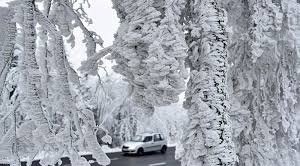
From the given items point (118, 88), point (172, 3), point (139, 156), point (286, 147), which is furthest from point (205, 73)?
point (118, 88)

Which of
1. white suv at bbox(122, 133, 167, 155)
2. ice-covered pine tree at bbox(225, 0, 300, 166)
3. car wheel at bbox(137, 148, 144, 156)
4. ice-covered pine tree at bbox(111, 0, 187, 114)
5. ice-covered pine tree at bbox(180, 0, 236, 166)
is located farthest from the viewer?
car wheel at bbox(137, 148, 144, 156)

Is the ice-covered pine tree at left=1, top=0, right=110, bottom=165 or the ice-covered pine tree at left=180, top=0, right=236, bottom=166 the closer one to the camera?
the ice-covered pine tree at left=1, top=0, right=110, bottom=165

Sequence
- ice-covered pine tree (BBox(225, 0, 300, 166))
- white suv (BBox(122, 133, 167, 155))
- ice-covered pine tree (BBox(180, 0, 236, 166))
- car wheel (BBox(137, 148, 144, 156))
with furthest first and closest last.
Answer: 1. car wheel (BBox(137, 148, 144, 156))
2. white suv (BBox(122, 133, 167, 155))
3. ice-covered pine tree (BBox(225, 0, 300, 166))
4. ice-covered pine tree (BBox(180, 0, 236, 166))

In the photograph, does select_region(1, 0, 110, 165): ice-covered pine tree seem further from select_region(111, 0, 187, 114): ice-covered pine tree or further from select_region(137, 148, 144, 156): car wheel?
select_region(137, 148, 144, 156): car wheel

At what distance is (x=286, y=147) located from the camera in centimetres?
353

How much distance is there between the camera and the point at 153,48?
1.96 m

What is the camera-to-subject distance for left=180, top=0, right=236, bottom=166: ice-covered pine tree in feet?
7.11

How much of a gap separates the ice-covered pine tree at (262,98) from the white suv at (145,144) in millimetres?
15411

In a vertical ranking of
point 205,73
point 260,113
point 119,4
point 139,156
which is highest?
point 119,4

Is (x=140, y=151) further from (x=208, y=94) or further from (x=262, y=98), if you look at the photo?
(x=208, y=94)

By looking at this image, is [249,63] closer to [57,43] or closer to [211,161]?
[211,161]

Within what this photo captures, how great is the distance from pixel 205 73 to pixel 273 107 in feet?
5.10

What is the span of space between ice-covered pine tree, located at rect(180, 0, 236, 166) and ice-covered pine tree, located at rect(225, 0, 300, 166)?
3.55ft

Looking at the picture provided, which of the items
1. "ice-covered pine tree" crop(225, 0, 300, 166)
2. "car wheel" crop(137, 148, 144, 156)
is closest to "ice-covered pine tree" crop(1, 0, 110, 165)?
"ice-covered pine tree" crop(225, 0, 300, 166)
